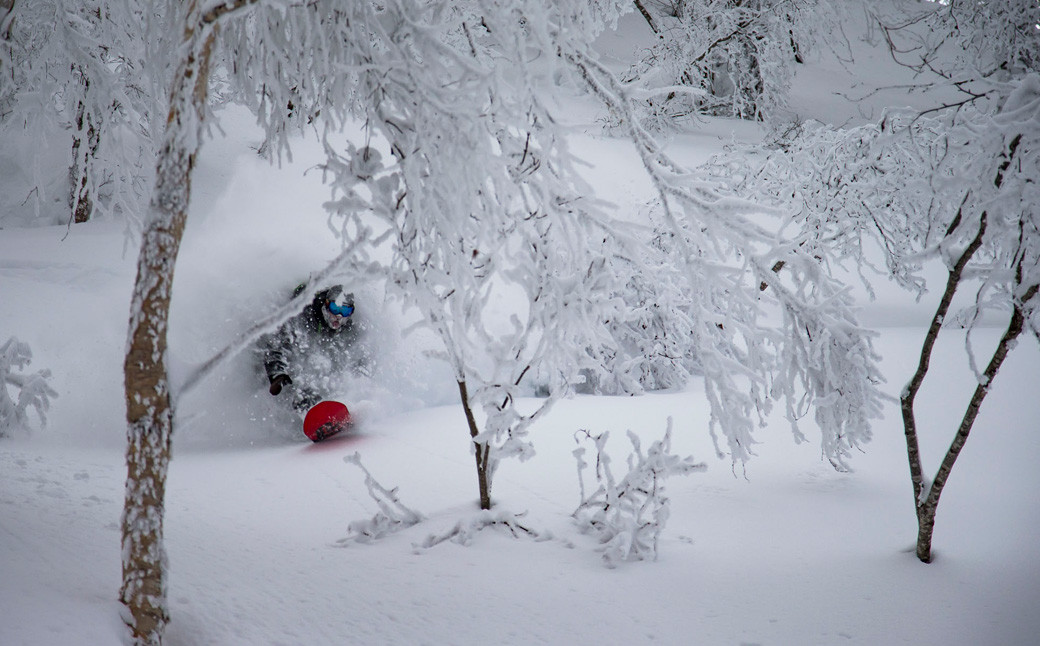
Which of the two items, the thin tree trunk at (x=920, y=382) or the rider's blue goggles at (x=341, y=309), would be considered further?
the rider's blue goggles at (x=341, y=309)

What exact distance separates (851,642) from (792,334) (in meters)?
1.35

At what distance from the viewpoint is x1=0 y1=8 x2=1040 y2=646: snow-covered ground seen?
2535 mm

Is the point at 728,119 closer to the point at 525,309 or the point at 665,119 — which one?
the point at 665,119

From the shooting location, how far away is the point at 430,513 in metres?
4.16

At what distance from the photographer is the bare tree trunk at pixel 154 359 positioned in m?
2.01

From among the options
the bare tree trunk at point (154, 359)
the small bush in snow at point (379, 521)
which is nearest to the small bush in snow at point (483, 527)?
the small bush in snow at point (379, 521)

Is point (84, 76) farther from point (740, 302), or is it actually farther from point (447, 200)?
point (740, 302)

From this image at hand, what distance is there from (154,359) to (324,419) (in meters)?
4.57

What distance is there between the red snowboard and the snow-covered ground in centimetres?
16

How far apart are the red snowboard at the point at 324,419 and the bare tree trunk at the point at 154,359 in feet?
14.5

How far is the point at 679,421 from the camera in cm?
664

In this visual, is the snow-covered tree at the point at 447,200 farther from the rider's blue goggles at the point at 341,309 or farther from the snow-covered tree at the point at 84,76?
the rider's blue goggles at the point at 341,309

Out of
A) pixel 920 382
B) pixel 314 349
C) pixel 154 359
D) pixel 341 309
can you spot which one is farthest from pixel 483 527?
pixel 314 349

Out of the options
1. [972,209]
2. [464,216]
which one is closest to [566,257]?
[464,216]
